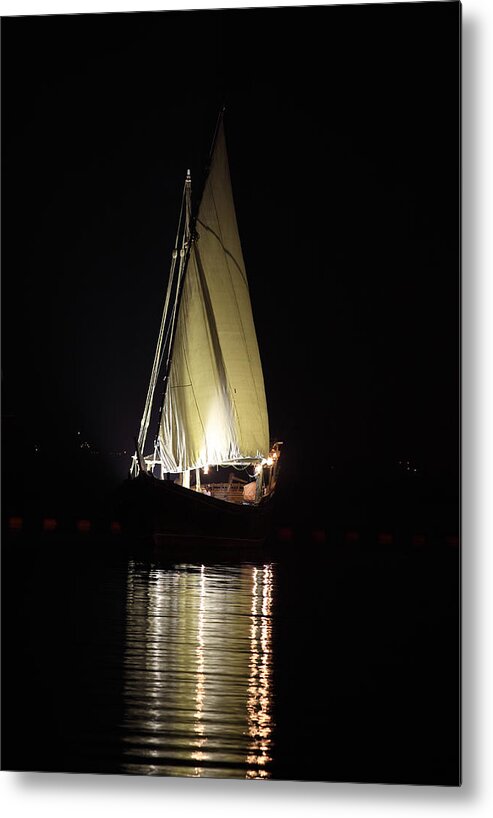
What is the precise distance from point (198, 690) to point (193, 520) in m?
10.2

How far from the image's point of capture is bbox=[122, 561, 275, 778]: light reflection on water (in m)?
5.01

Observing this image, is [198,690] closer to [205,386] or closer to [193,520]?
[205,386]

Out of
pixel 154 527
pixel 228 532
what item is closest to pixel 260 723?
pixel 154 527

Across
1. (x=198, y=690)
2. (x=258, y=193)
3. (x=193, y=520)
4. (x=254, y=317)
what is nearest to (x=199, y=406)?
(x=193, y=520)

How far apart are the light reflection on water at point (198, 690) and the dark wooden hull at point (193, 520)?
5.08 meters

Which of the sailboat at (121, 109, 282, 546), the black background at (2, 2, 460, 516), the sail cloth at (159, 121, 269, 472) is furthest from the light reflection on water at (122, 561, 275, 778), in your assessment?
the sail cloth at (159, 121, 269, 472)

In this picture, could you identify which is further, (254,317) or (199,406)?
(199,406)

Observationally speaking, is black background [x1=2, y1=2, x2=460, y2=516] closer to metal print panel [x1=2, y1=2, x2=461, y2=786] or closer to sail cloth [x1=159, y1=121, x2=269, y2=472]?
metal print panel [x1=2, y1=2, x2=461, y2=786]

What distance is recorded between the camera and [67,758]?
5203 mm

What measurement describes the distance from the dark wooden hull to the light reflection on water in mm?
5075

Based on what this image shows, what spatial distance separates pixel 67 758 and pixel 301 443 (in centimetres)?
432

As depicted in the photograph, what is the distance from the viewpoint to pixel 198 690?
18.4 ft

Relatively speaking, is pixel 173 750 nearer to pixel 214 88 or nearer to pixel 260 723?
pixel 260 723

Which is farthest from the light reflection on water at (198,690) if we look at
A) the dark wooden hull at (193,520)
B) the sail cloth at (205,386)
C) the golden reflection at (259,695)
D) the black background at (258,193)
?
the dark wooden hull at (193,520)
